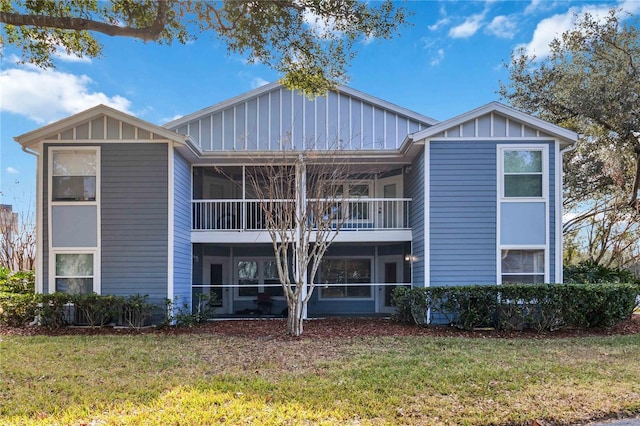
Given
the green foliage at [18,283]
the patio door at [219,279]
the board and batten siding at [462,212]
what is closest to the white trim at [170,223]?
the patio door at [219,279]

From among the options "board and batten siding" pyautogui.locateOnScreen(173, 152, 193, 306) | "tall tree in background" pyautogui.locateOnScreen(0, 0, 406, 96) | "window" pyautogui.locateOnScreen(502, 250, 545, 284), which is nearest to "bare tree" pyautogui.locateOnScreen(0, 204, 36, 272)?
"board and batten siding" pyautogui.locateOnScreen(173, 152, 193, 306)

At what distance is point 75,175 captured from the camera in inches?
436

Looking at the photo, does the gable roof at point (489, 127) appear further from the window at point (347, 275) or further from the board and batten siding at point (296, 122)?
the window at point (347, 275)

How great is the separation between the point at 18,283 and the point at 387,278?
39.7 ft

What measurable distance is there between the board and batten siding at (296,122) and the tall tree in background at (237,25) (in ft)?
13.5

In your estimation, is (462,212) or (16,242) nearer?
(462,212)

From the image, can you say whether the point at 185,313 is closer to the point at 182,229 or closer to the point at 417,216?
the point at 182,229

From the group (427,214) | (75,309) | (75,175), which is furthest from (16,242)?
(427,214)

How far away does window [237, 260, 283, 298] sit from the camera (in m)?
15.3

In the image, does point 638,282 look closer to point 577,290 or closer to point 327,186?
point 577,290

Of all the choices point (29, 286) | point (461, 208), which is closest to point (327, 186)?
point (461, 208)

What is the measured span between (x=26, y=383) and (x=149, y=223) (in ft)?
18.4

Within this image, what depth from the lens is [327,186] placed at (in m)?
11.2

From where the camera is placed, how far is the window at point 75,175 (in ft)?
36.2
